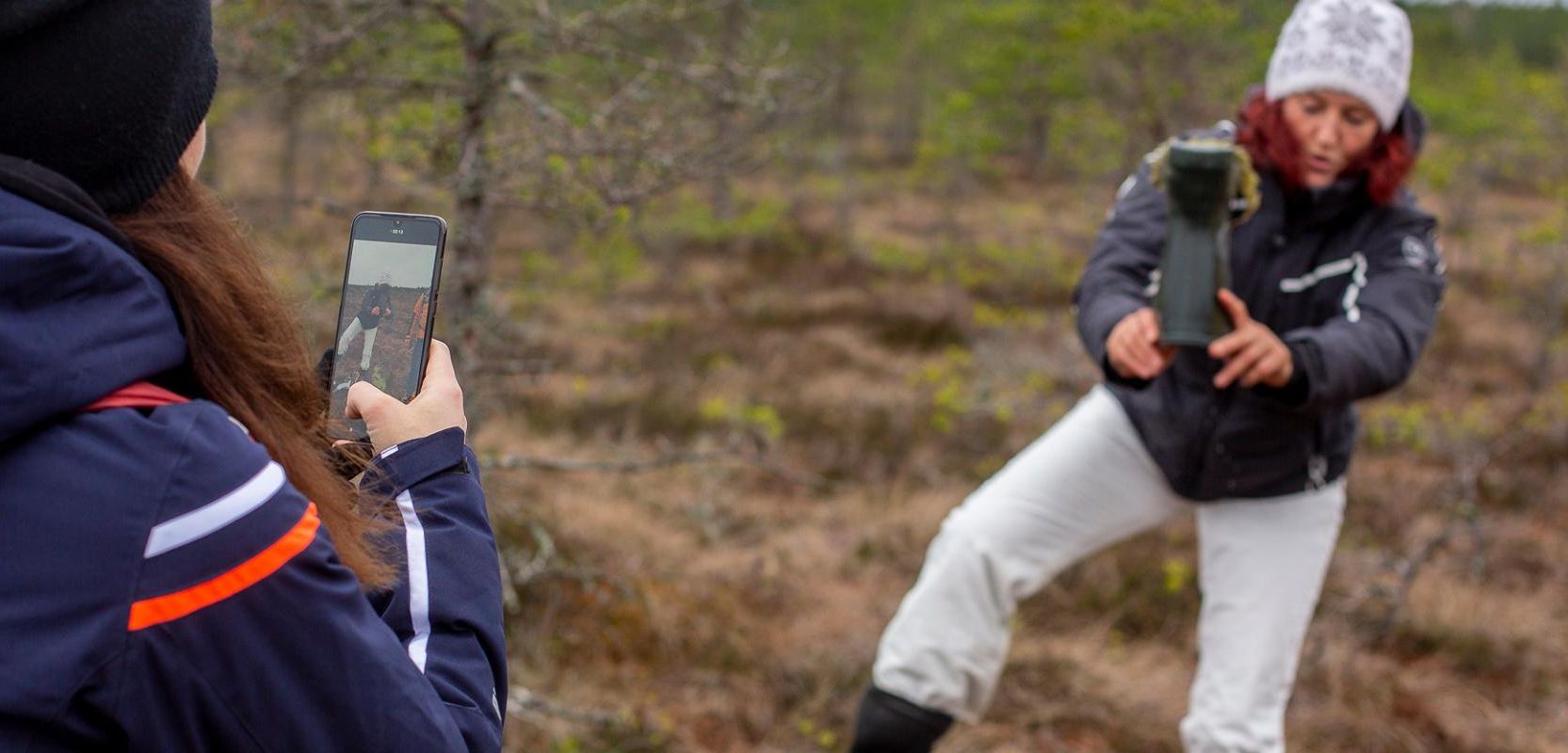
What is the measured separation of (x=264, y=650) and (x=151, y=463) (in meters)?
0.18

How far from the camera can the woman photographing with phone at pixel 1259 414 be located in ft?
9.27

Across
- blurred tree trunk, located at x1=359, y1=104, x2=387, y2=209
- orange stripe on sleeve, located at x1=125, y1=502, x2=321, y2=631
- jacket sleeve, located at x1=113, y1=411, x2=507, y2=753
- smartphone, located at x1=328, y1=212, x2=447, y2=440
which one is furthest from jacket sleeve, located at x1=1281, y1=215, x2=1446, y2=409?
blurred tree trunk, located at x1=359, y1=104, x2=387, y2=209

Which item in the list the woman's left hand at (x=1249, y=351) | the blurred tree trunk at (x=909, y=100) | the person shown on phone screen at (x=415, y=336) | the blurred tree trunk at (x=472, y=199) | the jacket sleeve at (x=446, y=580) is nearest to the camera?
the jacket sleeve at (x=446, y=580)

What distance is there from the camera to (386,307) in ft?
4.68

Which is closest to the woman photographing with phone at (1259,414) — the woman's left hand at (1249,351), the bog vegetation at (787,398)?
the woman's left hand at (1249,351)

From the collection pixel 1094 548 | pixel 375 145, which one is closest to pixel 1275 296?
pixel 1094 548

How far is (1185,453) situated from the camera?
9.60ft

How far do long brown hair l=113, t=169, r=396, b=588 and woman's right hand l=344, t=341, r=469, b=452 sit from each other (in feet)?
0.20

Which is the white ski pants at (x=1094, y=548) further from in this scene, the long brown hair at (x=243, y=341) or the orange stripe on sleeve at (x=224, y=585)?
the orange stripe on sleeve at (x=224, y=585)

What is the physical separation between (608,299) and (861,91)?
53.3 feet

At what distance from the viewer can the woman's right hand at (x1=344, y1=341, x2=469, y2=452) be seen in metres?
1.32

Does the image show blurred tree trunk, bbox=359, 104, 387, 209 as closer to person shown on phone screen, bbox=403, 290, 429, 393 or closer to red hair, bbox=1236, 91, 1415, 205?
person shown on phone screen, bbox=403, 290, 429, 393

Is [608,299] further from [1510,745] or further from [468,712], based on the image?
[468,712]

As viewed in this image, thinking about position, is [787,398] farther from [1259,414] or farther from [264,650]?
[264,650]
